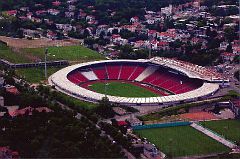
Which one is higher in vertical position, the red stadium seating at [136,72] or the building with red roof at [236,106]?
the building with red roof at [236,106]

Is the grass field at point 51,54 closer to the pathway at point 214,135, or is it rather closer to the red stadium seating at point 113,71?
the red stadium seating at point 113,71

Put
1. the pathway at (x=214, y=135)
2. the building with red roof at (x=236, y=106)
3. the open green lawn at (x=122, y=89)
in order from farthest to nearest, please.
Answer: the open green lawn at (x=122, y=89), the building with red roof at (x=236, y=106), the pathway at (x=214, y=135)

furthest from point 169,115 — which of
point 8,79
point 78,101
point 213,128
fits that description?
point 8,79

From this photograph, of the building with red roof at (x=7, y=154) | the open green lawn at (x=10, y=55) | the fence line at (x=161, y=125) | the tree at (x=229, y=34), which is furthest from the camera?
the tree at (x=229, y=34)

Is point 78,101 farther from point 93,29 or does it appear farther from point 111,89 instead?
point 93,29

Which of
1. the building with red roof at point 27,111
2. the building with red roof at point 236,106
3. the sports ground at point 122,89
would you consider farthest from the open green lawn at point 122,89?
the building with red roof at point 27,111

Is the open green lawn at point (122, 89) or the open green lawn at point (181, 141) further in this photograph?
the open green lawn at point (122, 89)
